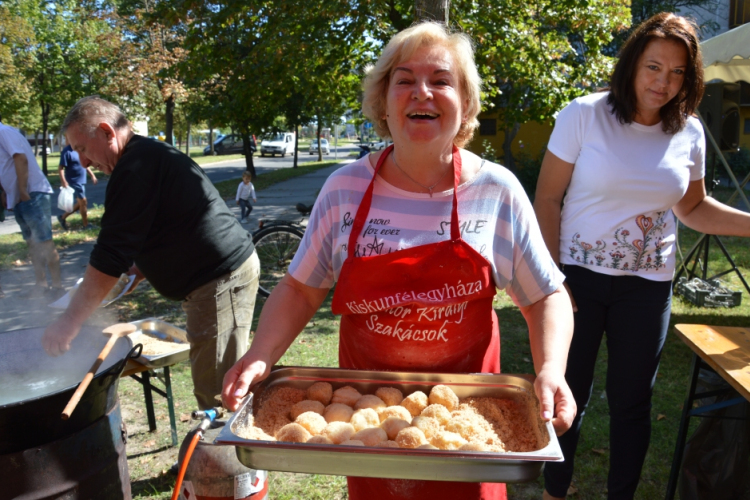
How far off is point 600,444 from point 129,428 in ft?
10.8

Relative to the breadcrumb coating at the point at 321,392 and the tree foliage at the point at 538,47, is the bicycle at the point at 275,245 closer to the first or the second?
the tree foliage at the point at 538,47

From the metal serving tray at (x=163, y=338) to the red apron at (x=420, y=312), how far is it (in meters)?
1.73

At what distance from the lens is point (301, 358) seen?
5176mm

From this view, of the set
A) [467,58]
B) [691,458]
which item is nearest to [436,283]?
[467,58]

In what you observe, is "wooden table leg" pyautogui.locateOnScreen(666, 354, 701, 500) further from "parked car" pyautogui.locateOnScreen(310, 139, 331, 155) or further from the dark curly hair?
"parked car" pyautogui.locateOnScreen(310, 139, 331, 155)

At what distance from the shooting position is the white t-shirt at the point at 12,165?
6.57 metres

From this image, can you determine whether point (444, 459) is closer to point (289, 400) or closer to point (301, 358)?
point (289, 400)

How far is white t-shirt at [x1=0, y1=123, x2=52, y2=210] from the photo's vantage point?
6.57 meters

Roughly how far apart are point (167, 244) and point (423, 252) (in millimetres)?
1655

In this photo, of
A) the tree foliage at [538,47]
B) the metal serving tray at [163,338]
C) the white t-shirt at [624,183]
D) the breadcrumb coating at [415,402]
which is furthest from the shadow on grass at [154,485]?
the tree foliage at [538,47]

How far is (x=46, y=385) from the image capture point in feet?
8.47

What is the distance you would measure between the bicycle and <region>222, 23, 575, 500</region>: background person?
5837mm

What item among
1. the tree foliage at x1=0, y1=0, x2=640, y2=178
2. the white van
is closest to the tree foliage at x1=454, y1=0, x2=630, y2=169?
the tree foliage at x1=0, y1=0, x2=640, y2=178

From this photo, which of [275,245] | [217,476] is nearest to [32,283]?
[275,245]
